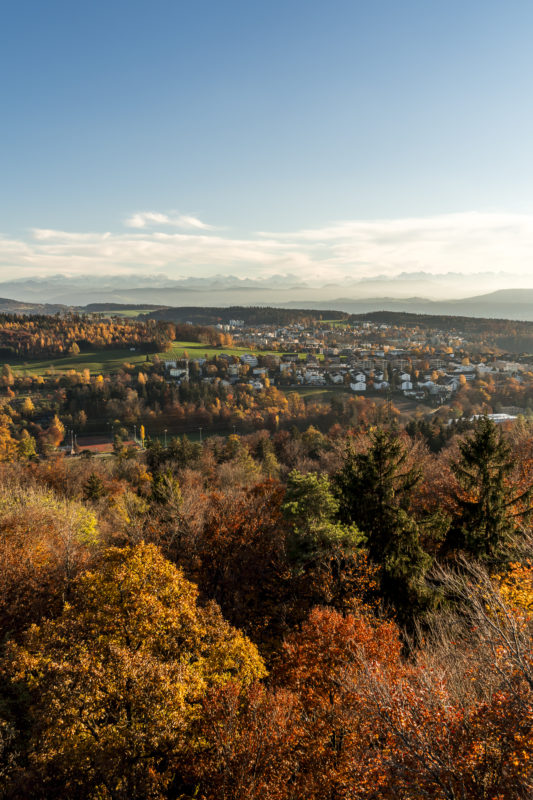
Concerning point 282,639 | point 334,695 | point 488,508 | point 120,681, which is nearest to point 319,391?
point 488,508

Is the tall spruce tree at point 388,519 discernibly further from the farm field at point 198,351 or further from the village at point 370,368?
the farm field at point 198,351

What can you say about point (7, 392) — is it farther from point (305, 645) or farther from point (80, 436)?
point (305, 645)

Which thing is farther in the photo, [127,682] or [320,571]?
[320,571]

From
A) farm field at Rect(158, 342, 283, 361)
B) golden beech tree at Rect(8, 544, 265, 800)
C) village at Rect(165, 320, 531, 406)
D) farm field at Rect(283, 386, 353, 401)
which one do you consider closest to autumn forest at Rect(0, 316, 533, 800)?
golden beech tree at Rect(8, 544, 265, 800)

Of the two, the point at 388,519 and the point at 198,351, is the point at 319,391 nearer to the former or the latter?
the point at 198,351

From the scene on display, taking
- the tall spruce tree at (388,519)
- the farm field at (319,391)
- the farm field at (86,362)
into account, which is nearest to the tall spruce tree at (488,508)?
the tall spruce tree at (388,519)

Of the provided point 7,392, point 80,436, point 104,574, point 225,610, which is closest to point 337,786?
point 104,574
